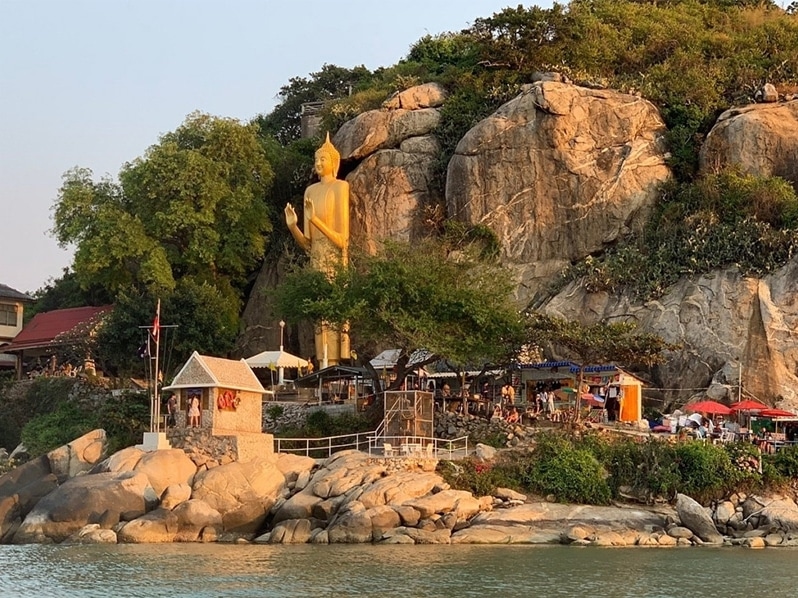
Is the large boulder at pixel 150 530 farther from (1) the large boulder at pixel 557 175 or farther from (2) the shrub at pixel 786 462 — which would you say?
(1) the large boulder at pixel 557 175

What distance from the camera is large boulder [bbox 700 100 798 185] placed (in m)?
44.0

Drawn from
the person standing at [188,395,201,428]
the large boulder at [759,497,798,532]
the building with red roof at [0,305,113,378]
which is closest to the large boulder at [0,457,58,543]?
the person standing at [188,395,201,428]

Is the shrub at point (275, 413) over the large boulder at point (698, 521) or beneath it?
over

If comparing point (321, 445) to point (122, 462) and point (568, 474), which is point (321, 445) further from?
point (568, 474)

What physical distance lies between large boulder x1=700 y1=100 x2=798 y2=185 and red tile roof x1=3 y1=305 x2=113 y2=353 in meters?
24.6

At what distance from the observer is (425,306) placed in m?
37.5

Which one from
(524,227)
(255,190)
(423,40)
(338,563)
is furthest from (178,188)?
(338,563)

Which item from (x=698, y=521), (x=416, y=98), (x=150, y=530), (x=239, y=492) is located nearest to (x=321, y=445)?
(x=239, y=492)

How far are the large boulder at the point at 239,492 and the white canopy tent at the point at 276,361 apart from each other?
36.0 ft

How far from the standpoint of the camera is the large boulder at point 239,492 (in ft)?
105

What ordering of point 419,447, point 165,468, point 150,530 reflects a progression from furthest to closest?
1. point 419,447
2. point 165,468
3. point 150,530

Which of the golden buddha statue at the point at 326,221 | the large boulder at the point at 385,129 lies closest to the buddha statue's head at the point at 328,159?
the golden buddha statue at the point at 326,221

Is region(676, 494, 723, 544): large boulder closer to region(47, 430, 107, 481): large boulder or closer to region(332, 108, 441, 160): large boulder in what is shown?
region(47, 430, 107, 481): large boulder

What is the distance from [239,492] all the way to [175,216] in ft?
57.5
